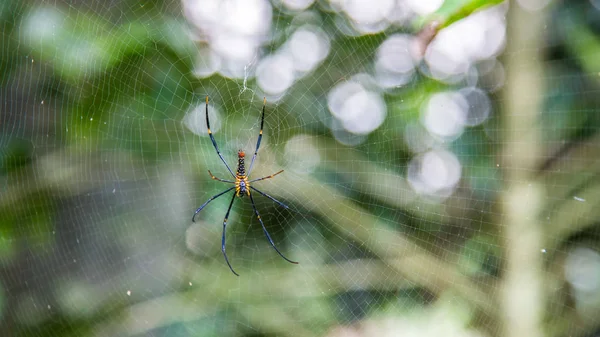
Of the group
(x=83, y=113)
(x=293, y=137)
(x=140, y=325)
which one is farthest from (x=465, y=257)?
(x=83, y=113)

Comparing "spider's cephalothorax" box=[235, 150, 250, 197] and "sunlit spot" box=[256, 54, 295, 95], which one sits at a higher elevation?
"sunlit spot" box=[256, 54, 295, 95]

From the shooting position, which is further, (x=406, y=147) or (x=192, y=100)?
(x=406, y=147)

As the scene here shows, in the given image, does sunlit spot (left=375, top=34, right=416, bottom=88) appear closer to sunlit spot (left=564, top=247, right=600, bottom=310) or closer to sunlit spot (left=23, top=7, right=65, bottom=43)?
sunlit spot (left=564, top=247, right=600, bottom=310)

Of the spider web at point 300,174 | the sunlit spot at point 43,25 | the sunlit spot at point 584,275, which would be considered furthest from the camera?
the sunlit spot at point 584,275

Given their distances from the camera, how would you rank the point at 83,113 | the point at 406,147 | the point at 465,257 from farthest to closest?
the point at 406,147 → the point at 465,257 → the point at 83,113

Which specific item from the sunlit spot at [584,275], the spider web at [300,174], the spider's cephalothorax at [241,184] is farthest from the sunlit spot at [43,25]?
the sunlit spot at [584,275]

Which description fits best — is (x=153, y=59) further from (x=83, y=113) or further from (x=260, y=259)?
(x=260, y=259)

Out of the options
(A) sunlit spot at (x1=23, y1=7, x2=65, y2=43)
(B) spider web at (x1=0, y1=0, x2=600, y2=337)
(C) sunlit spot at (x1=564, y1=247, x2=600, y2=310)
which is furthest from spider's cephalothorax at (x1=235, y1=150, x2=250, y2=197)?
(C) sunlit spot at (x1=564, y1=247, x2=600, y2=310)

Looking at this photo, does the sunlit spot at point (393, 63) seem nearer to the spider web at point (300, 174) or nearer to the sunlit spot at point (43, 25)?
the spider web at point (300, 174)
